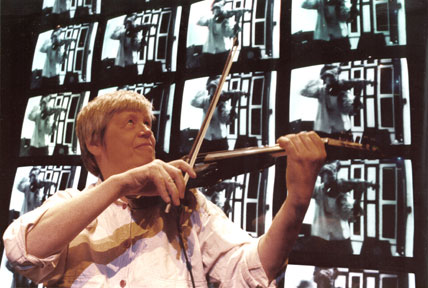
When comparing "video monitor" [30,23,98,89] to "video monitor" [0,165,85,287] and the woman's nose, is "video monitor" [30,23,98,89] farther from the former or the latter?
the woman's nose

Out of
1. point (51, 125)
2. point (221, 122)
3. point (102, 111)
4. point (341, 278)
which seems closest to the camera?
point (102, 111)

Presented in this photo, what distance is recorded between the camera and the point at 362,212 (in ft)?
6.17

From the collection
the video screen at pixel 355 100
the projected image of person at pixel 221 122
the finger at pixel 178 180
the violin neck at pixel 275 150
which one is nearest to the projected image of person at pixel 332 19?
the video screen at pixel 355 100

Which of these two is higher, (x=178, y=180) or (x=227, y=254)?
(x=178, y=180)

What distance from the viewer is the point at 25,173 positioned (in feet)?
8.04

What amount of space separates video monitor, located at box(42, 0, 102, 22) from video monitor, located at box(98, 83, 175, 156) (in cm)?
58

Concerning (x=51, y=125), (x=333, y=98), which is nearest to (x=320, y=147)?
(x=333, y=98)

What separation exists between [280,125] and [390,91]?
0.49m

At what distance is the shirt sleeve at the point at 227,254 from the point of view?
1.35 meters

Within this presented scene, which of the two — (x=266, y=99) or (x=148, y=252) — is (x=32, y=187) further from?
(x=266, y=99)

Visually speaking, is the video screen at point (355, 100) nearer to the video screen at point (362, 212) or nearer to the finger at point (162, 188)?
the video screen at point (362, 212)

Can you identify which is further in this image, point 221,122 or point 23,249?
point 221,122

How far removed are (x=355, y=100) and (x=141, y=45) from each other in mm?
1132

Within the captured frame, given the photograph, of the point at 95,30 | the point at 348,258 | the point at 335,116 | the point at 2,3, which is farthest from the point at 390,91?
the point at 2,3
